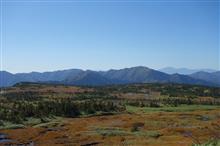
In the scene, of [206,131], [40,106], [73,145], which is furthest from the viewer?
[40,106]

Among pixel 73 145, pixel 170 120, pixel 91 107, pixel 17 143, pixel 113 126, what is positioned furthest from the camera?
pixel 91 107

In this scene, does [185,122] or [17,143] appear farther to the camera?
[185,122]

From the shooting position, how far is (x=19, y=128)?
312 ft

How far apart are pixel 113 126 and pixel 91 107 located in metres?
41.8

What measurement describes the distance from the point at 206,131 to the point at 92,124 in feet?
93.5

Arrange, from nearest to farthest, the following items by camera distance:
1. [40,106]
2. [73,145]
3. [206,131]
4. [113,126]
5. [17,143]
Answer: [73,145], [17,143], [206,131], [113,126], [40,106]

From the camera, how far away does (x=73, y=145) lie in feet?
221

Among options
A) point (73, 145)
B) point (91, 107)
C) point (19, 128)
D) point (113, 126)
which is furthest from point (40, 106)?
point (73, 145)

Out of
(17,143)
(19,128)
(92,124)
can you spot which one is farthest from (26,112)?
(17,143)

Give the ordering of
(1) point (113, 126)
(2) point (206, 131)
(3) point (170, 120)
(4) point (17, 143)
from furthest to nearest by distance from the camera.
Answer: (3) point (170, 120)
(1) point (113, 126)
(2) point (206, 131)
(4) point (17, 143)

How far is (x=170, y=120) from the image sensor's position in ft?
328

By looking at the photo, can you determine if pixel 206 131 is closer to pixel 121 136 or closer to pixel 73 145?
pixel 121 136

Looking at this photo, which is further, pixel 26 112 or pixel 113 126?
pixel 26 112

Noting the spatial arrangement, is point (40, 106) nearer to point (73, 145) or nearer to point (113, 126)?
point (113, 126)
